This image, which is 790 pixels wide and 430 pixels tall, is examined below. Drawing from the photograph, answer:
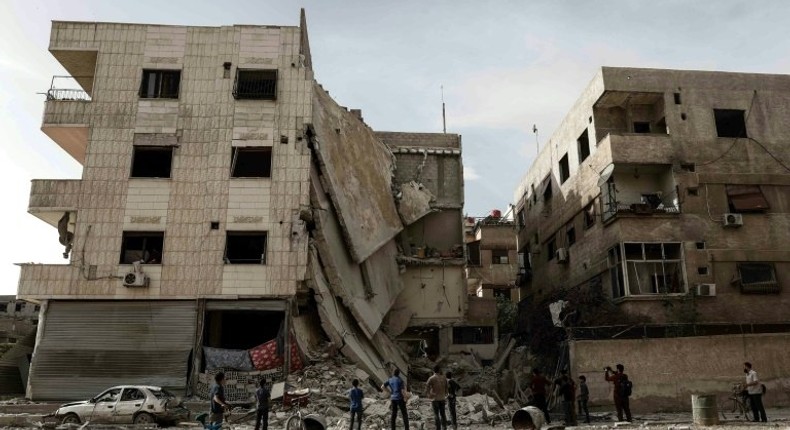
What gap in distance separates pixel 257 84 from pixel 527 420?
1614cm

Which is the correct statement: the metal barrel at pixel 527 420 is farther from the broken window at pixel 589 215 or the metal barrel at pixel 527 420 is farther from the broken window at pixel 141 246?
the broken window at pixel 589 215

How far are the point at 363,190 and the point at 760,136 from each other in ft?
54.4

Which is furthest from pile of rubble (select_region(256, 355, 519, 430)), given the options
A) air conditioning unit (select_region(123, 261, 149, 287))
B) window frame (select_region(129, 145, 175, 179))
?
window frame (select_region(129, 145, 175, 179))

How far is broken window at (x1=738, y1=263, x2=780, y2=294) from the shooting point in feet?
80.6

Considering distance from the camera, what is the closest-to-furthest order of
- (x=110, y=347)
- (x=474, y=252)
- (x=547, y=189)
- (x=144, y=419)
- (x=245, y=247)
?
(x=144, y=419)
(x=110, y=347)
(x=245, y=247)
(x=547, y=189)
(x=474, y=252)

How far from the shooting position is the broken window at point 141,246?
2270cm

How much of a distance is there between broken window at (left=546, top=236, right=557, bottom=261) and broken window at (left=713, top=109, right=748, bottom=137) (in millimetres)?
9589

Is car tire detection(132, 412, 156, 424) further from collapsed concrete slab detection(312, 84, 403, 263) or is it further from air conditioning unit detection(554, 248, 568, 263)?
air conditioning unit detection(554, 248, 568, 263)

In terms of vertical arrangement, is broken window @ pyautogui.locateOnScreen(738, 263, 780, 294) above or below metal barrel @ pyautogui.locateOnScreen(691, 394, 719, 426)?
above

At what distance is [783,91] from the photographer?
27.0m

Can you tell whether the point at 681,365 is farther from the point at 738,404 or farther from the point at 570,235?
the point at 570,235

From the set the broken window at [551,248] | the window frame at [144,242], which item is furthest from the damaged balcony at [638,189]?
the window frame at [144,242]

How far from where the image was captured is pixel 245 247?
23.8 meters

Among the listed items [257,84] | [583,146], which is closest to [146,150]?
[257,84]
